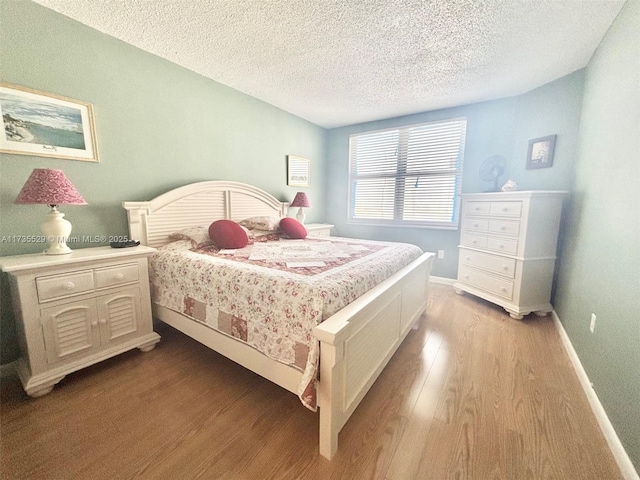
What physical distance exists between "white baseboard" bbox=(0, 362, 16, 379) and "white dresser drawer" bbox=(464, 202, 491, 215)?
404 centimetres

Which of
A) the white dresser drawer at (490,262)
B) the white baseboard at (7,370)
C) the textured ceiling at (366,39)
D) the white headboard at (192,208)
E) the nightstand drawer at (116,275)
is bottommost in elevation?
the white baseboard at (7,370)

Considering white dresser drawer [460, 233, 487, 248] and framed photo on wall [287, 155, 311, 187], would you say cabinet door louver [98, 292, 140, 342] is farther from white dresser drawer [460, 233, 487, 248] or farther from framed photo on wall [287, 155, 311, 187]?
white dresser drawer [460, 233, 487, 248]

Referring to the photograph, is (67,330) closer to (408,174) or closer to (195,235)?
(195,235)

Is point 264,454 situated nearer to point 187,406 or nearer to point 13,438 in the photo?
point 187,406

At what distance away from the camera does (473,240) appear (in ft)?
9.42

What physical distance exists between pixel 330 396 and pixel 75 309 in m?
1.63

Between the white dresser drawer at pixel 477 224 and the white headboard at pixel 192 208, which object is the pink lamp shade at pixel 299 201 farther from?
the white dresser drawer at pixel 477 224

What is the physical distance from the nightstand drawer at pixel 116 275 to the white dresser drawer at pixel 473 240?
3218 millimetres

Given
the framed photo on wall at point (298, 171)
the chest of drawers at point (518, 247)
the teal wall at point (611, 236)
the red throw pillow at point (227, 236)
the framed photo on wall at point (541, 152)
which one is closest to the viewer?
the teal wall at point (611, 236)

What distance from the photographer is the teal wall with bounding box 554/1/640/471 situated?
3.84ft

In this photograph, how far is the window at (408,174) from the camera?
11.3 feet

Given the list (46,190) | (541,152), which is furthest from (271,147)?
(541,152)

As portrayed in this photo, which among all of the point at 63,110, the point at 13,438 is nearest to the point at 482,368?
the point at 13,438

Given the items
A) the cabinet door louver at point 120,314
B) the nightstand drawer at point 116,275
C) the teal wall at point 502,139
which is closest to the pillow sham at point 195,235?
the nightstand drawer at point 116,275
